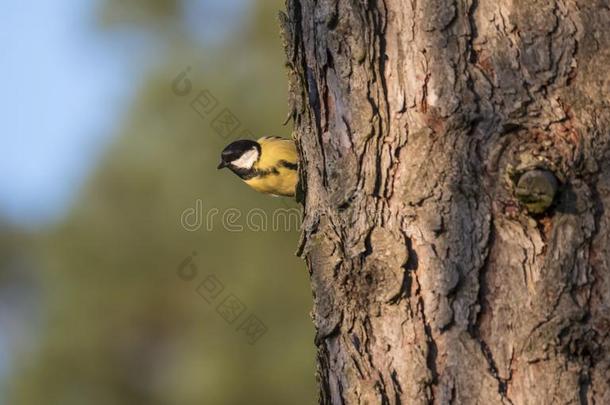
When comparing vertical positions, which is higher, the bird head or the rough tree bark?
the bird head

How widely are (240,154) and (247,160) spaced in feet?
0.35

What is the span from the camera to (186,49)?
10.1 metres

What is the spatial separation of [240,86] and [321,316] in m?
7.27

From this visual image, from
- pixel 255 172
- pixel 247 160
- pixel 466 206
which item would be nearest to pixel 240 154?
pixel 247 160

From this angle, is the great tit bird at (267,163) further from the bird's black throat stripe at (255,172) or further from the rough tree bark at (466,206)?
the rough tree bark at (466,206)

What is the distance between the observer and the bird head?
5133mm

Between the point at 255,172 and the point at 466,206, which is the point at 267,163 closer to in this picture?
the point at 255,172

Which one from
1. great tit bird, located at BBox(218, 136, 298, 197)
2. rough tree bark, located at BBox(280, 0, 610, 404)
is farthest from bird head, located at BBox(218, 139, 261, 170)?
rough tree bark, located at BBox(280, 0, 610, 404)

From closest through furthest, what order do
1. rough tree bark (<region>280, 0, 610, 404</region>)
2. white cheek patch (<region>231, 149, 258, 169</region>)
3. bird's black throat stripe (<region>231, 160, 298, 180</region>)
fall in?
rough tree bark (<region>280, 0, 610, 404</region>) < bird's black throat stripe (<region>231, 160, 298, 180</region>) < white cheek patch (<region>231, 149, 258, 169</region>)

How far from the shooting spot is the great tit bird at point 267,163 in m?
4.91

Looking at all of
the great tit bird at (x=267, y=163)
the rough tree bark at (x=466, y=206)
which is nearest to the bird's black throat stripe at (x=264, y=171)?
the great tit bird at (x=267, y=163)

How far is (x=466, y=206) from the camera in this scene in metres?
2.06

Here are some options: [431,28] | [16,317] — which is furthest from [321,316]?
[16,317]

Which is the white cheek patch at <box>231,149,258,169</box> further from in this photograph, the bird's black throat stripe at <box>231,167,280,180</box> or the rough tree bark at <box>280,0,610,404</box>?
the rough tree bark at <box>280,0,610,404</box>
